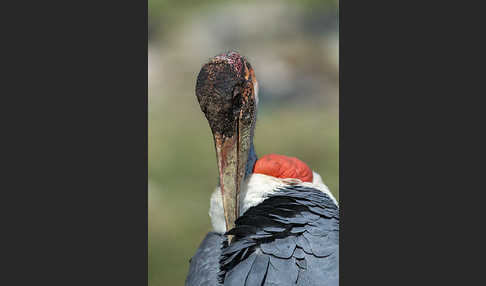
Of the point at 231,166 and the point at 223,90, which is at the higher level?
the point at 223,90

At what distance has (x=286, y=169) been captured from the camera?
2.89 meters

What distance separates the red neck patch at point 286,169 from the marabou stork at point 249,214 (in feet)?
0.19

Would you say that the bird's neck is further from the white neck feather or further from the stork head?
the stork head

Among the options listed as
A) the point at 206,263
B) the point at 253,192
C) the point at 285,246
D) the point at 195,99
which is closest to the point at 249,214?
the point at 253,192

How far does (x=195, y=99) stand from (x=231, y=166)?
423mm

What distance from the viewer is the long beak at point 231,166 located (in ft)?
8.19

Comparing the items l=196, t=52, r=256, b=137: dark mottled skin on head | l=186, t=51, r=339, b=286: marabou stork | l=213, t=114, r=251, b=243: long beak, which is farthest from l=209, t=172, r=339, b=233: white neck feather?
l=196, t=52, r=256, b=137: dark mottled skin on head

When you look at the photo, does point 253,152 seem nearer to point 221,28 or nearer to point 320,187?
point 320,187

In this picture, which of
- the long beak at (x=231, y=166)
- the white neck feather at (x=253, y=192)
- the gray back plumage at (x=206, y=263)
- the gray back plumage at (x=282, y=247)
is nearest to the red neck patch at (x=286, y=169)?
the white neck feather at (x=253, y=192)

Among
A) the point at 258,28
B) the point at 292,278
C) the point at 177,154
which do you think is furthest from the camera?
the point at 177,154

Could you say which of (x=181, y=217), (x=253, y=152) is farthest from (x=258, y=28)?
(x=181, y=217)

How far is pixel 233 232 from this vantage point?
2502 mm

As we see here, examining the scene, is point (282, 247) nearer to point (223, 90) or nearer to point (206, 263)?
point (206, 263)
